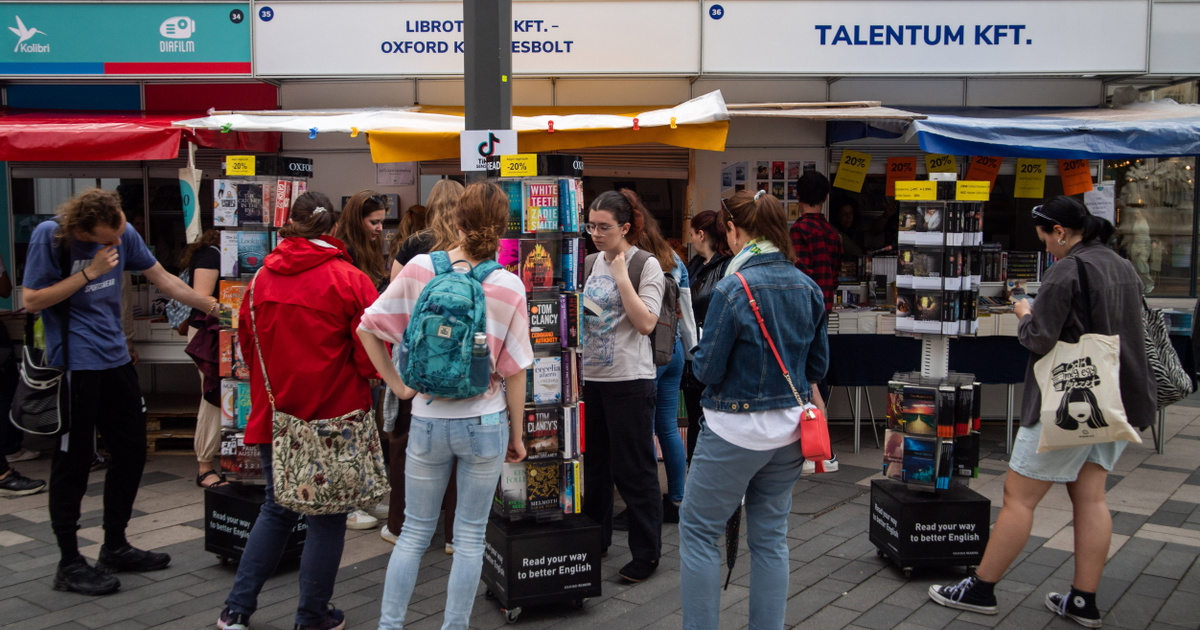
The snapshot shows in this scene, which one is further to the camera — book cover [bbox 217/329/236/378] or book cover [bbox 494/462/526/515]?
book cover [bbox 217/329/236/378]

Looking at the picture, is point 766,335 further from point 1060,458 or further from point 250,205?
point 250,205

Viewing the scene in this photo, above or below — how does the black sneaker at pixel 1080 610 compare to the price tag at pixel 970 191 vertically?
below

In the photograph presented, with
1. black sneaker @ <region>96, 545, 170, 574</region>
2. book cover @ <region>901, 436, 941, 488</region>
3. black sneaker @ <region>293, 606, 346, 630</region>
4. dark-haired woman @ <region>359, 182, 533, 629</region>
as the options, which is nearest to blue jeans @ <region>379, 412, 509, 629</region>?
dark-haired woman @ <region>359, 182, 533, 629</region>

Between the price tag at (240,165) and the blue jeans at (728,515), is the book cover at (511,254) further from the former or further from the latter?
the price tag at (240,165)

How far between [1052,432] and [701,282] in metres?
2.43

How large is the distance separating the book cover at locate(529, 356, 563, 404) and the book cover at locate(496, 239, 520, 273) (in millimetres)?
Answer: 342

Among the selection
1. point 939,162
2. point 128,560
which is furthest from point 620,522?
point 939,162

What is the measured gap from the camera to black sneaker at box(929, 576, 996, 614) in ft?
13.9

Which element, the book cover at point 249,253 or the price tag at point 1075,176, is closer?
the book cover at point 249,253

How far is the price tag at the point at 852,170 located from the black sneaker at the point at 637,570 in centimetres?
440

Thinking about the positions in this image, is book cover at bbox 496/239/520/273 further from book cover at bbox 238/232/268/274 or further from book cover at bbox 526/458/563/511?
book cover at bbox 238/232/268/274

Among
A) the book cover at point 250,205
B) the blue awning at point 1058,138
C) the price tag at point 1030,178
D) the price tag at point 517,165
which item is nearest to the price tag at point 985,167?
the price tag at point 1030,178

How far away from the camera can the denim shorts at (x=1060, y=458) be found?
400 centimetres

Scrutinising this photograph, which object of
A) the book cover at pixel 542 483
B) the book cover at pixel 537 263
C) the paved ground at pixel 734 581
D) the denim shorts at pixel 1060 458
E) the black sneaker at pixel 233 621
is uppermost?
the book cover at pixel 537 263
